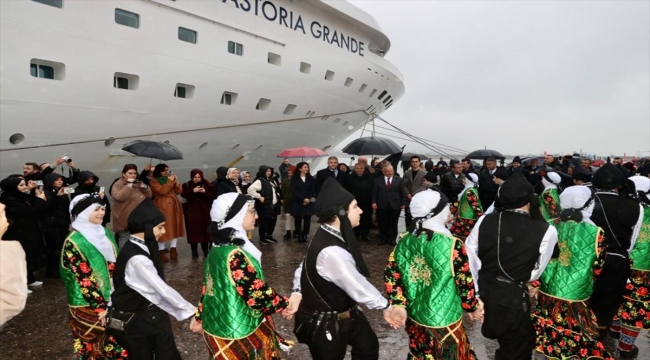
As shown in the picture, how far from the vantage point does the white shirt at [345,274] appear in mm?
2168

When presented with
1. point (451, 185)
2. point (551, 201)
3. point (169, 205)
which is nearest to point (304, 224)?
point (169, 205)

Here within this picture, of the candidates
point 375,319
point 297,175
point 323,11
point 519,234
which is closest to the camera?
point 519,234

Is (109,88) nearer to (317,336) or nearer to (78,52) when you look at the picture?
(78,52)

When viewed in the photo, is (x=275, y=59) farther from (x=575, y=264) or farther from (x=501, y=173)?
(x=575, y=264)

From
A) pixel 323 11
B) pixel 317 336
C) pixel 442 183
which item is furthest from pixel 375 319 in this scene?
pixel 323 11

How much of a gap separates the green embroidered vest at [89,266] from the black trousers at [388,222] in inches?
209

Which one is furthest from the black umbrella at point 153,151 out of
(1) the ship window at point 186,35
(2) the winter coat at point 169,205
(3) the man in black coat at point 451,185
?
(3) the man in black coat at point 451,185

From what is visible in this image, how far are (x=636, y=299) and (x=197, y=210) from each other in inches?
218

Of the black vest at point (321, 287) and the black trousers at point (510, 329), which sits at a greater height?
the black vest at point (321, 287)

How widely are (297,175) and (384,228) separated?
6.23 ft

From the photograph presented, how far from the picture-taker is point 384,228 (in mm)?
7465

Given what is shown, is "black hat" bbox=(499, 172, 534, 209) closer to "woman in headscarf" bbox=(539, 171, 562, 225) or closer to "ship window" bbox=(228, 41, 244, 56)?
"woman in headscarf" bbox=(539, 171, 562, 225)

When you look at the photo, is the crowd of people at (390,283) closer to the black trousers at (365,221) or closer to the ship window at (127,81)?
the black trousers at (365,221)

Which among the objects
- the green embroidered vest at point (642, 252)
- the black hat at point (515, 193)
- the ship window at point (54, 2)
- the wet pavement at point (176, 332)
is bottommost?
the wet pavement at point (176, 332)
